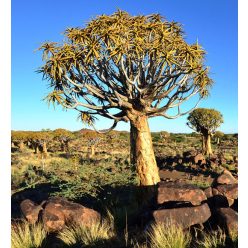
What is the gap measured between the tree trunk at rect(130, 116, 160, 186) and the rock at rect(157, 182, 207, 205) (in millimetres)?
2689

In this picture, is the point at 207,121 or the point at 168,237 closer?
the point at 168,237

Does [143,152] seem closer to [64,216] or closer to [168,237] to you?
[64,216]

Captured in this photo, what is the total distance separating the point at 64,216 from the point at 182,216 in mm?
2387

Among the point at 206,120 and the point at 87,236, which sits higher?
the point at 206,120

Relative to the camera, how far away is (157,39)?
30.9 feet

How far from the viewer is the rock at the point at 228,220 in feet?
18.0

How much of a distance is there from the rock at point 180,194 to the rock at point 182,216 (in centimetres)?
83

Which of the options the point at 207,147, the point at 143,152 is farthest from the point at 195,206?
the point at 207,147

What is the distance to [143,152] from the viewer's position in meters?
9.88

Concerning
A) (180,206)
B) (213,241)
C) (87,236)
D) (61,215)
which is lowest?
(87,236)

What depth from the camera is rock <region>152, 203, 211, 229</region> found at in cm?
595

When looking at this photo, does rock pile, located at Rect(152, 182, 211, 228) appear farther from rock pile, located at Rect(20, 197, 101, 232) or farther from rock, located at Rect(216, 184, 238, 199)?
rock pile, located at Rect(20, 197, 101, 232)

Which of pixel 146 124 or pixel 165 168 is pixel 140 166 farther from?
pixel 165 168

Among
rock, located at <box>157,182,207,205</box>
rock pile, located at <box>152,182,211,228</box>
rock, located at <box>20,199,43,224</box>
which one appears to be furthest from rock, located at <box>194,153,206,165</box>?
rock, located at <box>20,199,43,224</box>
